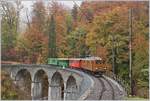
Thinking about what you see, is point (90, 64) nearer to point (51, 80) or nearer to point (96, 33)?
point (96, 33)

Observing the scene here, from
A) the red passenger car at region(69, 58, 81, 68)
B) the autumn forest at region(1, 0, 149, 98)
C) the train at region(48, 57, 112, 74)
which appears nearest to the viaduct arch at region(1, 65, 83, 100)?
the red passenger car at region(69, 58, 81, 68)

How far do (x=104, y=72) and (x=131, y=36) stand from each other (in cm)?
409

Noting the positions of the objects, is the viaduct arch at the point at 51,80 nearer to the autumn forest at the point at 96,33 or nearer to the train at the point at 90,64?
the train at the point at 90,64

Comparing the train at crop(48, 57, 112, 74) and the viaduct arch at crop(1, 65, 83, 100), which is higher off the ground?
the train at crop(48, 57, 112, 74)

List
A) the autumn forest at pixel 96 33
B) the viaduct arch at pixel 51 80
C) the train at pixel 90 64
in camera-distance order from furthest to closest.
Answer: the viaduct arch at pixel 51 80 → the train at pixel 90 64 → the autumn forest at pixel 96 33

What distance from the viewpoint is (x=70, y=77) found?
95.9 feet

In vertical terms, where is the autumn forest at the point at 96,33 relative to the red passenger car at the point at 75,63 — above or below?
above

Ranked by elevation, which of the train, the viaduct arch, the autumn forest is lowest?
the viaduct arch

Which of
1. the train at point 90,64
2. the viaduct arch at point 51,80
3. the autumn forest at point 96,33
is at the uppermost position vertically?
the autumn forest at point 96,33

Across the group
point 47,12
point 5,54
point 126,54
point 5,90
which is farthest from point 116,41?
point 5,90

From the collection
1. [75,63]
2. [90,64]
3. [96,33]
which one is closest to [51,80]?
[75,63]

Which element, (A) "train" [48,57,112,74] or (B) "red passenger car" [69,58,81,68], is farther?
(B) "red passenger car" [69,58,81,68]

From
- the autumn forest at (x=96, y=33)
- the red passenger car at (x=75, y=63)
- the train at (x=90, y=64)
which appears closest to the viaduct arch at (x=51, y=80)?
the red passenger car at (x=75, y=63)

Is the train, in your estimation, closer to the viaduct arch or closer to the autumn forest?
Result: the autumn forest
